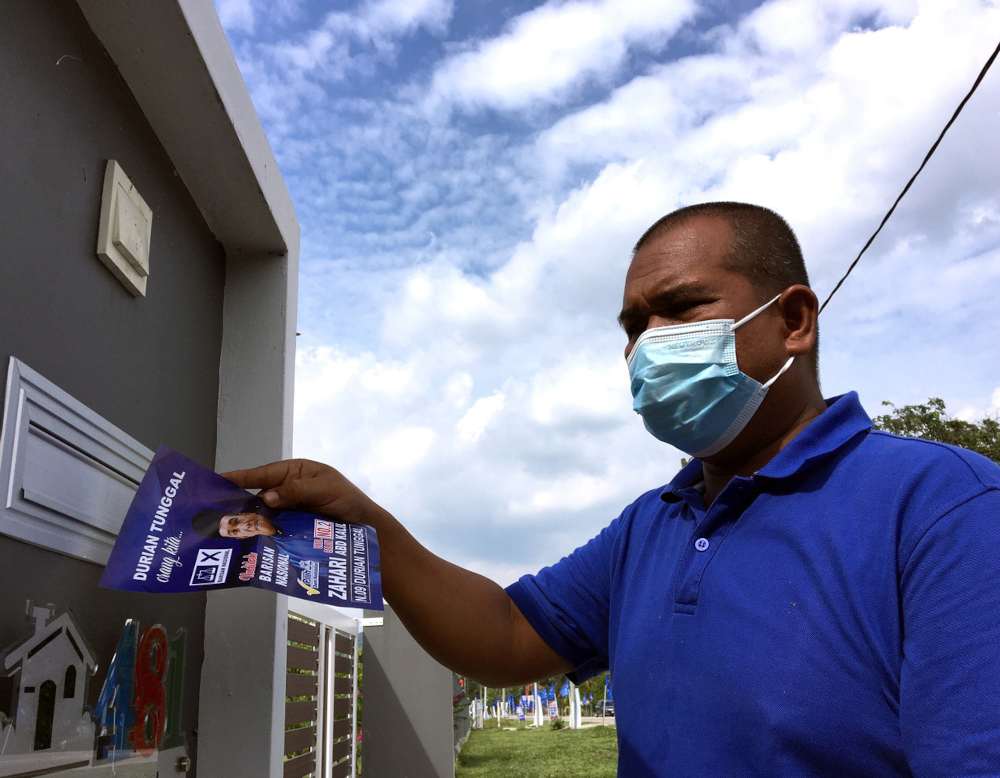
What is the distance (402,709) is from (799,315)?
18.3 ft

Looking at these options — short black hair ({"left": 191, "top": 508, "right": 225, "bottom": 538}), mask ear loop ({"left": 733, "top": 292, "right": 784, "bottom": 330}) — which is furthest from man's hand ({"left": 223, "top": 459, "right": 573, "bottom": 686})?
mask ear loop ({"left": 733, "top": 292, "right": 784, "bottom": 330})

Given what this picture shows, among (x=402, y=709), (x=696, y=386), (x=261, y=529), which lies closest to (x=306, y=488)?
(x=261, y=529)

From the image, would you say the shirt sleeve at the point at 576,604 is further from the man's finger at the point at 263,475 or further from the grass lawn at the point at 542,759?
the grass lawn at the point at 542,759

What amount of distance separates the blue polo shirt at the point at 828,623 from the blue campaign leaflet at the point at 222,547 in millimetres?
546

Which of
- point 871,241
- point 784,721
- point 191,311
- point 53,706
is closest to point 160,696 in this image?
point 53,706

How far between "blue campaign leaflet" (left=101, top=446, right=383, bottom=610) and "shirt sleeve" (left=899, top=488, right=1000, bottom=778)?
0.82 m

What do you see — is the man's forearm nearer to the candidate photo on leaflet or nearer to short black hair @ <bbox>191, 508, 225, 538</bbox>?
the candidate photo on leaflet

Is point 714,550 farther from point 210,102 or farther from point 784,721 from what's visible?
Result: point 210,102

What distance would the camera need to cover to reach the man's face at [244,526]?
139cm

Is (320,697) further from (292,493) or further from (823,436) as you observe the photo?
(823,436)

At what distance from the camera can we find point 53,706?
3.81 ft

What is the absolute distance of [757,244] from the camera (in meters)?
1.81

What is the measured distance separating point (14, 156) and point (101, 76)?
413mm

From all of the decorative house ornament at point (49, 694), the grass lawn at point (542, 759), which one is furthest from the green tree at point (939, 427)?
the decorative house ornament at point (49, 694)
